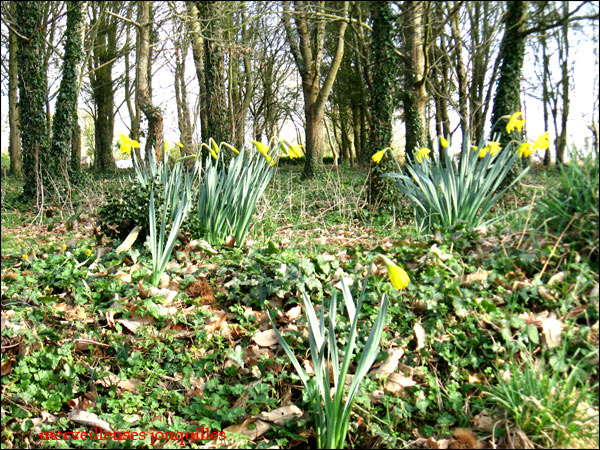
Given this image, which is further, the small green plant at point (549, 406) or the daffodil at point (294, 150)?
the daffodil at point (294, 150)

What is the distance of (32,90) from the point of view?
847 cm

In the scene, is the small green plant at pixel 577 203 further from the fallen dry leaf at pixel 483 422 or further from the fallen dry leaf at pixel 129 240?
the fallen dry leaf at pixel 129 240

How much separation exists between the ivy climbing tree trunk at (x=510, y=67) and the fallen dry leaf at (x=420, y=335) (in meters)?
5.92

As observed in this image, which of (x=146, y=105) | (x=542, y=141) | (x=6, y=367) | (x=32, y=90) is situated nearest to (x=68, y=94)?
(x=32, y=90)

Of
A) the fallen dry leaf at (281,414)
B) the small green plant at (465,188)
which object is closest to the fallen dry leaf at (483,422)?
the fallen dry leaf at (281,414)

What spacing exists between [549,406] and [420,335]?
742mm

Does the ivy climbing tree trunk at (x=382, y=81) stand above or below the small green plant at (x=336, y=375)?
above

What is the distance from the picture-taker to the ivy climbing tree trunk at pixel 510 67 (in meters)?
7.41

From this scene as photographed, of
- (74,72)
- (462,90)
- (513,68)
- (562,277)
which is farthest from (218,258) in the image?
(462,90)

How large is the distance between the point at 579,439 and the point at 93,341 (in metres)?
2.38

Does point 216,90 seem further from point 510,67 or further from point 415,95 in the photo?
point 510,67

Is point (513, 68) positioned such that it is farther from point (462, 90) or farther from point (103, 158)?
point (103, 158)

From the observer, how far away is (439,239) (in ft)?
10.8

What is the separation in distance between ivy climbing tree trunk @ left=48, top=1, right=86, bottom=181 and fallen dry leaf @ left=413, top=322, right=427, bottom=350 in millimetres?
8031
